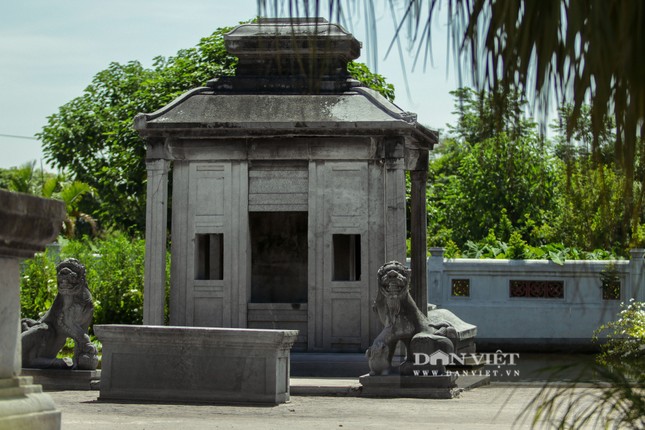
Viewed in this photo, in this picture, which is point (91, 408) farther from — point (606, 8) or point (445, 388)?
point (606, 8)

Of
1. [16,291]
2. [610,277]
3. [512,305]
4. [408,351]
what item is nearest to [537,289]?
[512,305]

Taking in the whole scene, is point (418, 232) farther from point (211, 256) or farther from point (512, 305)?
point (512, 305)

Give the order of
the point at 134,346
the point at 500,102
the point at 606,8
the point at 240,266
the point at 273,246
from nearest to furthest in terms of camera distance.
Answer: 1. the point at 606,8
2. the point at 500,102
3. the point at 134,346
4. the point at 240,266
5. the point at 273,246

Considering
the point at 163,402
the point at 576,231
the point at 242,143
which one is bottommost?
the point at 163,402

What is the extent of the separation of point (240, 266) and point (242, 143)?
69.3 inches

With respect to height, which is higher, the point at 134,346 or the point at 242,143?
the point at 242,143

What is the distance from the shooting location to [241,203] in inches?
625

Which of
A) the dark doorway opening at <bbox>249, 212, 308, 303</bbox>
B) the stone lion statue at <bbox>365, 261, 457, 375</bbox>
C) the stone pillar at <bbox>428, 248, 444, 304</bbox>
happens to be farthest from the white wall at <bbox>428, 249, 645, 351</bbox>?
the stone lion statue at <bbox>365, 261, 457, 375</bbox>

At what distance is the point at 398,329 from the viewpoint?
13273 mm

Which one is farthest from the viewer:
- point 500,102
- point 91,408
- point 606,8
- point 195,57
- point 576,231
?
point 195,57

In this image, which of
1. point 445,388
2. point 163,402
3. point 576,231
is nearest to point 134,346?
point 163,402

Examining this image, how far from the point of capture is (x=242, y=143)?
625 inches

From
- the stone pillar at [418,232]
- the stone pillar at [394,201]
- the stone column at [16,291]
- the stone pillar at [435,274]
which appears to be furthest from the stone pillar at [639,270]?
the stone pillar at [435,274]

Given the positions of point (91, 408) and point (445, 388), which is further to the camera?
point (445, 388)
